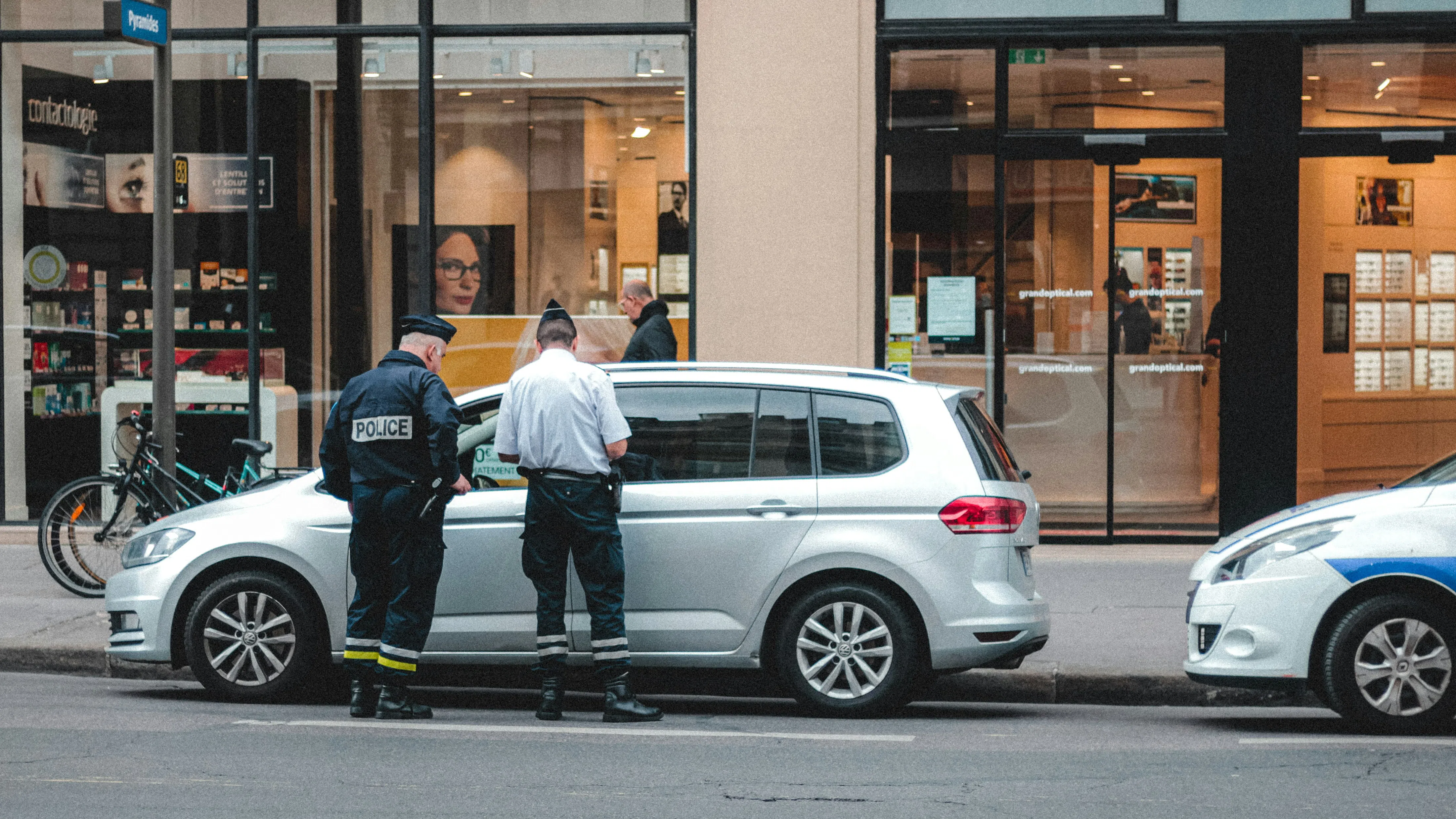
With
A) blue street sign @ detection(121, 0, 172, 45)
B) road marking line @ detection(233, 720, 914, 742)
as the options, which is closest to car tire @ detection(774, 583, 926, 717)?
road marking line @ detection(233, 720, 914, 742)

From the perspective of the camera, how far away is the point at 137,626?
816cm

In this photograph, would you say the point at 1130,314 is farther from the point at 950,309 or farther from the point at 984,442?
the point at 984,442

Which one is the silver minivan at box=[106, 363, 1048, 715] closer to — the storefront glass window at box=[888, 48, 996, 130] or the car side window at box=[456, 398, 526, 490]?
the car side window at box=[456, 398, 526, 490]

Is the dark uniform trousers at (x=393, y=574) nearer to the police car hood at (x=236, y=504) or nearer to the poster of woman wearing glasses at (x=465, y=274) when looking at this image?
the police car hood at (x=236, y=504)

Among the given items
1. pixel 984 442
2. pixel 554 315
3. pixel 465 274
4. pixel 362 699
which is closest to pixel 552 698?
pixel 362 699

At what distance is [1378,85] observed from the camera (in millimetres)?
13023

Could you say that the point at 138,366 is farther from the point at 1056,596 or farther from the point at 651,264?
the point at 1056,596

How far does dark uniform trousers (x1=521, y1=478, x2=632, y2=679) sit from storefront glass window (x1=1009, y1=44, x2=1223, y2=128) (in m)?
6.83

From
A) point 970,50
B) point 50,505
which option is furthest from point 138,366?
point 970,50

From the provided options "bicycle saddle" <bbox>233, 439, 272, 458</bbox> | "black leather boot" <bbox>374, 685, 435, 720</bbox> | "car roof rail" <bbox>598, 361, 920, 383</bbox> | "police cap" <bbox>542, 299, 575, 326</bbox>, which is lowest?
"black leather boot" <bbox>374, 685, 435, 720</bbox>

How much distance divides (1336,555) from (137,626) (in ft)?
19.0

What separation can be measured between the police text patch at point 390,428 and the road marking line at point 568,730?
133 cm

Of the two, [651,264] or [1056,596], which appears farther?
[651,264]

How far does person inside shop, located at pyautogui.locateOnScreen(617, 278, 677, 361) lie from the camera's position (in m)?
11.8
